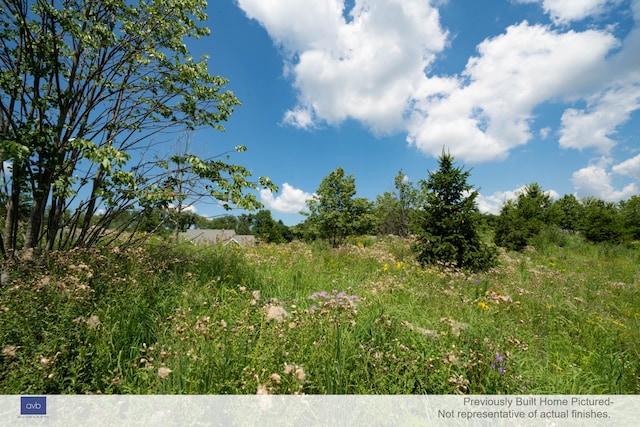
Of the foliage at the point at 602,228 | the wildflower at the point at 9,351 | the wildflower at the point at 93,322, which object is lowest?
the wildflower at the point at 9,351

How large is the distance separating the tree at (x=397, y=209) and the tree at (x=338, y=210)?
308 centimetres

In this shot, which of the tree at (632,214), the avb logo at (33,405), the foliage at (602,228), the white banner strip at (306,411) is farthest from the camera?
the tree at (632,214)

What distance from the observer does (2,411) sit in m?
1.67

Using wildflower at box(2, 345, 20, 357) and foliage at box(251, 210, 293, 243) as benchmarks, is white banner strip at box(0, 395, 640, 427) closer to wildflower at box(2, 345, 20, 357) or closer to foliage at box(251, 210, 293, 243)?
wildflower at box(2, 345, 20, 357)

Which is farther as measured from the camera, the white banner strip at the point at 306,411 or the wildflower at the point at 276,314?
the wildflower at the point at 276,314

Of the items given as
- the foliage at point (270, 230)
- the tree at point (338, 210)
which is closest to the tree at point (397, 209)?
the tree at point (338, 210)

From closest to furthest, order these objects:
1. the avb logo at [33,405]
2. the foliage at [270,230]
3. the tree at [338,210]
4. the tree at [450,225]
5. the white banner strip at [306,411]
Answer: the white banner strip at [306,411], the avb logo at [33,405], the tree at [450,225], the tree at [338,210], the foliage at [270,230]

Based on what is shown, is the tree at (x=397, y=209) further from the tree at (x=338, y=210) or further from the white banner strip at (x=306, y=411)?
the white banner strip at (x=306, y=411)

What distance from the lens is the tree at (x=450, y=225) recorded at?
24.9 ft

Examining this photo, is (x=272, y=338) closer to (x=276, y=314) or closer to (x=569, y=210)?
(x=276, y=314)

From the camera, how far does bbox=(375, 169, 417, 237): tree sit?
25616 millimetres

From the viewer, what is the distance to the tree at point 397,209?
25616mm

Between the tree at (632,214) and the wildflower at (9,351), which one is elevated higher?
the tree at (632,214)

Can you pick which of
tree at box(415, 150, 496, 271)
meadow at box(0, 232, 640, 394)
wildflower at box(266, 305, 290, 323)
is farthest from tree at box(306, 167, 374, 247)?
wildflower at box(266, 305, 290, 323)
